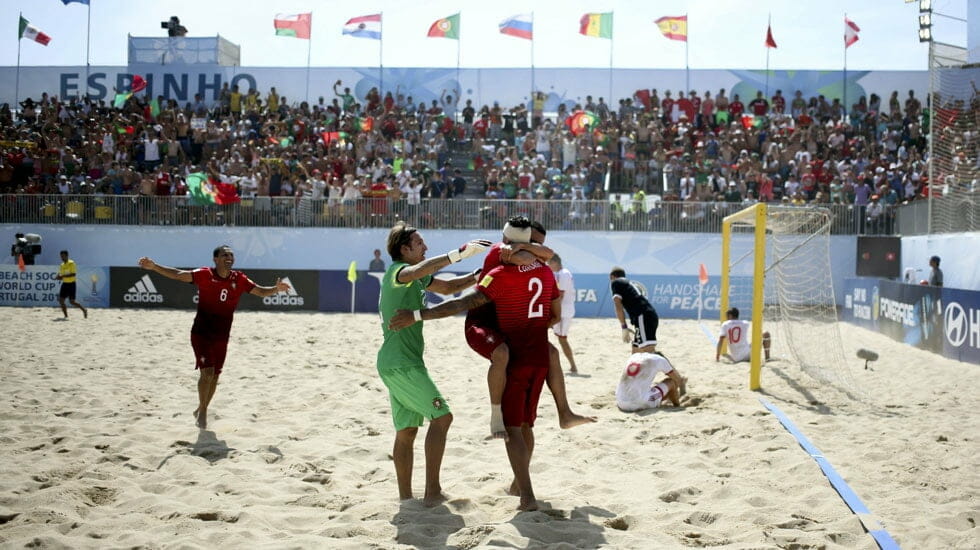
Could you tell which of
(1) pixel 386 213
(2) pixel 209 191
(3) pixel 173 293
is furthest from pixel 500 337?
(2) pixel 209 191

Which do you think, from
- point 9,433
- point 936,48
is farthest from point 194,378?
point 936,48

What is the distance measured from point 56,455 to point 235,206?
1747cm

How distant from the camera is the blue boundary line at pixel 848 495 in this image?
4.41 metres

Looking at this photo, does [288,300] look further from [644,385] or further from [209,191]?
[644,385]

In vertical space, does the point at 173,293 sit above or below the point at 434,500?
above

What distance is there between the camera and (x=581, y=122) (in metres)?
25.6

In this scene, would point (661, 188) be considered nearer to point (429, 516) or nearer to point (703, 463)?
point (703, 463)

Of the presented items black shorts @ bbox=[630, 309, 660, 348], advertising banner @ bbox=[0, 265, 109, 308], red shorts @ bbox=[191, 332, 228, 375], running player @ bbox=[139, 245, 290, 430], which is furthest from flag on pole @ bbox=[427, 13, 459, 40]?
red shorts @ bbox=[191, 332, 228, 375]

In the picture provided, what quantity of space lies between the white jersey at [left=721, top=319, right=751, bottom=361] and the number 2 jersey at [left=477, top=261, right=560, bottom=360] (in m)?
7.29

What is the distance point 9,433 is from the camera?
6.61 meters

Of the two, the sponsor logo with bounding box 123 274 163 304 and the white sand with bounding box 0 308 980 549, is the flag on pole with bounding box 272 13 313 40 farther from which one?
the white sand with bounding box 0 308 980 549

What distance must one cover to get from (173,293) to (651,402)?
16453 mm

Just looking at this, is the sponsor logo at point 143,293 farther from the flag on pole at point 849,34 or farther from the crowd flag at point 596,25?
the flag on pole at point 849,34

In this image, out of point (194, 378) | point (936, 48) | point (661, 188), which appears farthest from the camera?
point (661, 188)
